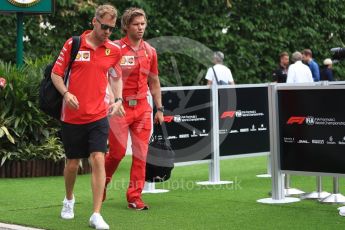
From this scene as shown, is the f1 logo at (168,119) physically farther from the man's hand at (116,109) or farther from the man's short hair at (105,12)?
the man's short hair at (105,12)

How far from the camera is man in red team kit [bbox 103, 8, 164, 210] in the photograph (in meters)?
9.18

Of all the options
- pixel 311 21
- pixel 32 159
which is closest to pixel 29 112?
pixel 32 159

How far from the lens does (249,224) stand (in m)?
8.26

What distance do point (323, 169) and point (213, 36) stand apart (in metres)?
13.8

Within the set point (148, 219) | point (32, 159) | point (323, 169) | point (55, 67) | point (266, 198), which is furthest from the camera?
point (32, 159)

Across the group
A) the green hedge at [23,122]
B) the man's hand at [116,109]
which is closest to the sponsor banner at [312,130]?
the man's hand at [116,109]

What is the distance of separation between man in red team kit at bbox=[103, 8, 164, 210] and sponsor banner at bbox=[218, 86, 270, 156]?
10.5 feet

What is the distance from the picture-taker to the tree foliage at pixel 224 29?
66.3ft

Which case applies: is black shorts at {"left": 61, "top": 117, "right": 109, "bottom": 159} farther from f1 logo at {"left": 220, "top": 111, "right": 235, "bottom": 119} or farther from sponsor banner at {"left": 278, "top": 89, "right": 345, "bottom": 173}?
f1 logo at {"left": 220, "top": 111, "right": 235, "bottom": 119}

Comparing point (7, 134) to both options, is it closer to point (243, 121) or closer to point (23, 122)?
point (23, 122)

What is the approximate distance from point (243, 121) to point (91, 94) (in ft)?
16.4

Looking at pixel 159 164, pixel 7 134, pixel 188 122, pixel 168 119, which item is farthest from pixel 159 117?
pixel 7 134

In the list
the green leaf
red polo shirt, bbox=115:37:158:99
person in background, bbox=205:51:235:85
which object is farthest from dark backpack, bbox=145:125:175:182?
person in background, bbox=205:51:235:85

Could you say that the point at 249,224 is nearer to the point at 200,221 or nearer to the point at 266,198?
the point at 200,221
